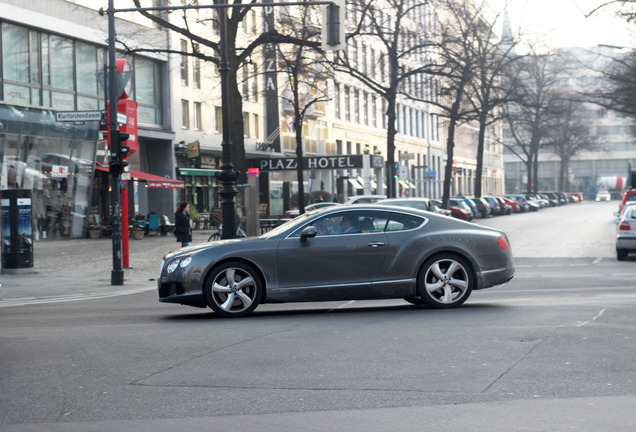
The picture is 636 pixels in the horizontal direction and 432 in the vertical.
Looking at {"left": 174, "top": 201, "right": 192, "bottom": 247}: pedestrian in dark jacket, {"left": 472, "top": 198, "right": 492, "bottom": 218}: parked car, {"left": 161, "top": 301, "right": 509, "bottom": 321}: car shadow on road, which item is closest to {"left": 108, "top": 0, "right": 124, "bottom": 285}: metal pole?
{"left": 161, "top": 301, "right": 509, "bottom": 321}: car shadow on road

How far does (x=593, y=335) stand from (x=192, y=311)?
5.76 metres

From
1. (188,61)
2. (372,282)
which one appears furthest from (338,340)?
(188,61)

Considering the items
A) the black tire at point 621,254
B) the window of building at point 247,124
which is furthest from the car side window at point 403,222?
the window of building at point 247,124

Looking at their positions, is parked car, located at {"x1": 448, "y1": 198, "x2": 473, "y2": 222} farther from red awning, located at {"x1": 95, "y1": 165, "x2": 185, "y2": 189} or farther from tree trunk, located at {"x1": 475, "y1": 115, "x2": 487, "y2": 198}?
red awning, located at {"x1": 95, "y1": 165, "x2": 185, "y2": 189}

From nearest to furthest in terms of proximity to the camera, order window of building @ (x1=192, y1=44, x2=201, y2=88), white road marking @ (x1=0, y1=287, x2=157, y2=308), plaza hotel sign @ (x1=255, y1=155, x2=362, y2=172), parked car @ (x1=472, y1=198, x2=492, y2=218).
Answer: white road marking @ (x1=0, y1=287, x2=157, y2=308)
window of building @ (x1=192, y1=44, x2=201, y2=88)
plaza hotel sign @ (x1=255, y1=155, x2=362, y2=172)
parked car @ (x1=472, y1=198, x2=492, y2=218)

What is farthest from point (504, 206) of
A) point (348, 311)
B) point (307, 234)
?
point (307, 234)

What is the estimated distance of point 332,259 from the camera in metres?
12.3

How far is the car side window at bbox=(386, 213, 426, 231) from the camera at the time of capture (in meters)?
12.6

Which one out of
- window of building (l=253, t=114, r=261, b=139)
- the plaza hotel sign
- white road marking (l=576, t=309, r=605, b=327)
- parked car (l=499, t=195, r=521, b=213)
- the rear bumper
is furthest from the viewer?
parked car (l=499, t=195, r=521, b=213)

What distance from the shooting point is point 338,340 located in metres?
9.74

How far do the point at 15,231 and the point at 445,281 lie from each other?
43.5 feet

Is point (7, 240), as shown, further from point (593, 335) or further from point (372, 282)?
point (593, 335)

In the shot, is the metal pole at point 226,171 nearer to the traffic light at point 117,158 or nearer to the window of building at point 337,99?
the traffic light at point 117,158

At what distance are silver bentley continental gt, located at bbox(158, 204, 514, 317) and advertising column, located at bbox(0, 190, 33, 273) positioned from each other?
11445 mm
